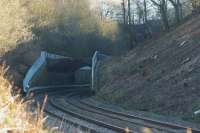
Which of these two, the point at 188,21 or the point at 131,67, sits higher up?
the point at 188,21

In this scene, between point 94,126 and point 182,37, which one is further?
point 182,37

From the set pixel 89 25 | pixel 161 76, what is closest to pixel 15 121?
pixel 161 76

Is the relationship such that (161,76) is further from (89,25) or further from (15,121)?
(89,25)

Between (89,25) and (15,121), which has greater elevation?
(89,25)

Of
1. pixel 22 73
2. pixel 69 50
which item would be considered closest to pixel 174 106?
pixel 22 73

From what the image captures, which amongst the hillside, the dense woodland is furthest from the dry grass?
the dense woodland

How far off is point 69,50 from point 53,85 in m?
9.44

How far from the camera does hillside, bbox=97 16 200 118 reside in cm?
2456

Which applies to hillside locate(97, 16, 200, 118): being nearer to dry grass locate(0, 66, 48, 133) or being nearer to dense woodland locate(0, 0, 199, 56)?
dense woodland locate(0, 0, 199, 56)

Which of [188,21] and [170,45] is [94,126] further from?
[188,21]

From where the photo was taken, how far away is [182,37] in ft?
124

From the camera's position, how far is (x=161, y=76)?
1204 inches

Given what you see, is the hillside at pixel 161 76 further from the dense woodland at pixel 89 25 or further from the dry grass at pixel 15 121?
the dry grass at pixel 15 121

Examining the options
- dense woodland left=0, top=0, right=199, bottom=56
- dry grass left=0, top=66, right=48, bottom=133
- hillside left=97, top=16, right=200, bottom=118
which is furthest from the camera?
dense woodland left=0, top=0, right=199, bottom=56
